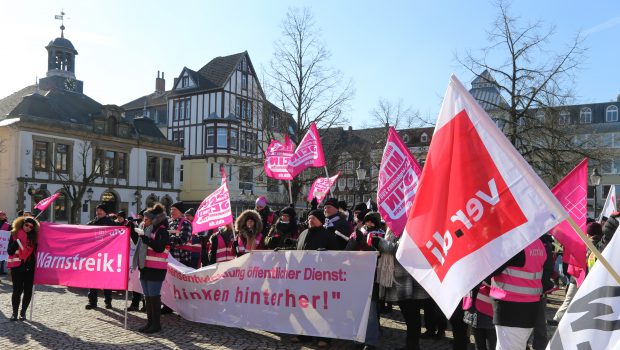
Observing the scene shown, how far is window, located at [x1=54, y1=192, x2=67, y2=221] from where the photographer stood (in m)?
40.4

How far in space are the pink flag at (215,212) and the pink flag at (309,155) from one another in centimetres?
386

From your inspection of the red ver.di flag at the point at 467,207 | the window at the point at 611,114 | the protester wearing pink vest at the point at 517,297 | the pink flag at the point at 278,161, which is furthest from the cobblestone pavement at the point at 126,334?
the window at the point at 611,114

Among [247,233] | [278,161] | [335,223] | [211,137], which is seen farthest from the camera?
[211,137]

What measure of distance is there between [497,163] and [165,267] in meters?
6.04

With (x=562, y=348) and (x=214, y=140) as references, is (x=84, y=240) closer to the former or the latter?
(x=562, y=348)

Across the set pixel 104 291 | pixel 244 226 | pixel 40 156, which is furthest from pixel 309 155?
pixel 40 156

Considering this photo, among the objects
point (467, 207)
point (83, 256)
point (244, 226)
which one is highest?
point (467, 207)

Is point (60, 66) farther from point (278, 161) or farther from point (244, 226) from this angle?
point (244, 226)

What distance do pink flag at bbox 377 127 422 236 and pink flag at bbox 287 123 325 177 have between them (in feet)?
16.0

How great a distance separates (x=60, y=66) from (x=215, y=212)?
164 feet

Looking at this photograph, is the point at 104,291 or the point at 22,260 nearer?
the point at 22,260

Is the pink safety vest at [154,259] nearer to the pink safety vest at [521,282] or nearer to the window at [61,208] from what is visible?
the pink safety vest at [521,282]

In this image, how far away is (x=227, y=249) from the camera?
9.56 metres

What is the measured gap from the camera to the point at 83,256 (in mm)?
8883
